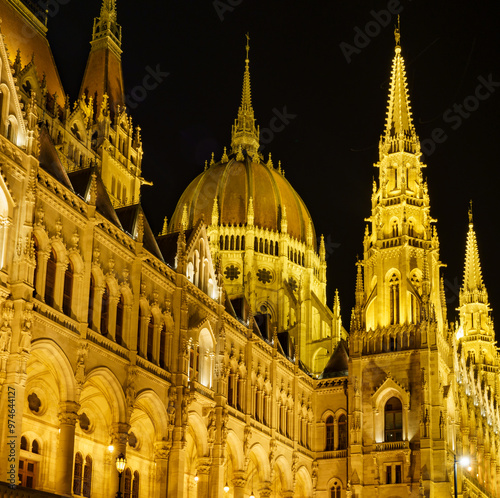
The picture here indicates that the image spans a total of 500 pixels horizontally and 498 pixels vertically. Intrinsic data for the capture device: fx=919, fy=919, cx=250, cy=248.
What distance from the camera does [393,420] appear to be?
66250 mm

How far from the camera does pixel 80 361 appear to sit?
41.1 meters

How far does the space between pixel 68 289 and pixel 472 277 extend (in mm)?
76258

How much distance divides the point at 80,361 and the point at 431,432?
102ft

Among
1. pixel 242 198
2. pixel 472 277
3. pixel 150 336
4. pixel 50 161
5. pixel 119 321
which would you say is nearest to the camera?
pixel 50 161

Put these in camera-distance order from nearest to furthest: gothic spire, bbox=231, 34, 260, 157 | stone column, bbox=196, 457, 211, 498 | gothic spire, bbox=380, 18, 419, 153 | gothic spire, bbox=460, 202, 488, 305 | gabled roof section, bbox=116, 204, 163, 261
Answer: gabled roof section, bbox=116, 204, 163, 261 < stone column, bbox=196, 457, 211, 498 < gothic spire, bbox=380, 18, 419, 153 < gothic spire, bbox=231, 34, 260, 157 < gothic spire, bbox=460, 202, 488, 305

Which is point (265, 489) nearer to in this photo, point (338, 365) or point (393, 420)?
point (393, 420)

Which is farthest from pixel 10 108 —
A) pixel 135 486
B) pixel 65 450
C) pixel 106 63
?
pixel 106 63

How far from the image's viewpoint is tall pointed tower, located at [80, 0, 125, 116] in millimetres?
65188

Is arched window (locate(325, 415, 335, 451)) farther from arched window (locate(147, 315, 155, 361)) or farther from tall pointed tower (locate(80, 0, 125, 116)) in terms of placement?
tall pointed tower (locate(80, 0, 125, 116))

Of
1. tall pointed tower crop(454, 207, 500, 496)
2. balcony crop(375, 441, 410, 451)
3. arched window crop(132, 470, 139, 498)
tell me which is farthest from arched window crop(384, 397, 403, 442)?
arched window crop(132, 470, 139, 498)

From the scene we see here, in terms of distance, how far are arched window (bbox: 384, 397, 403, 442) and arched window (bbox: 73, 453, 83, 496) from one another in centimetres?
2796

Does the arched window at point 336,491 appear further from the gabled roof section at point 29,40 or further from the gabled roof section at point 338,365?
the gabled roof section at point 29,40

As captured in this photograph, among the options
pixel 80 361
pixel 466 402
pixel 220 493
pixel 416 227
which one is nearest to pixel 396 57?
pixel 416 227

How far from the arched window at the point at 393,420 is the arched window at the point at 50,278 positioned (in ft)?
109
